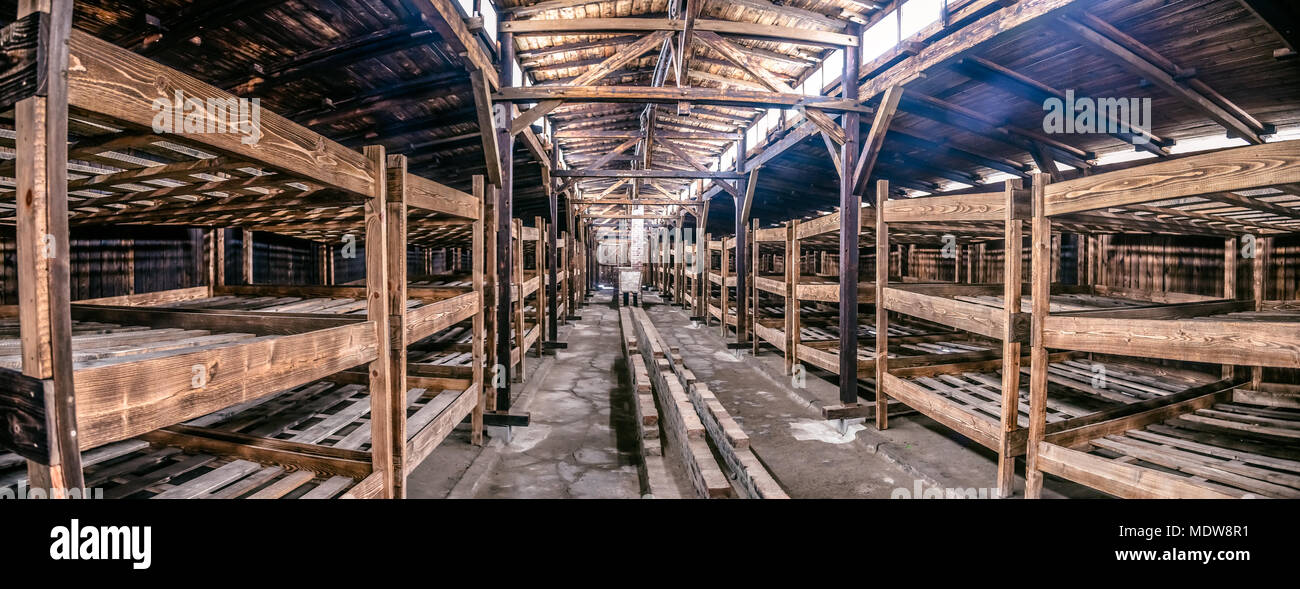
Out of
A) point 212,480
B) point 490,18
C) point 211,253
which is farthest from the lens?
point 211,253

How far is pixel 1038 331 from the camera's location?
10.0 feet

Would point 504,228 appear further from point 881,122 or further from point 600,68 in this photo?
point 881,122

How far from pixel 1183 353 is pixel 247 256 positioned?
998 centimetres

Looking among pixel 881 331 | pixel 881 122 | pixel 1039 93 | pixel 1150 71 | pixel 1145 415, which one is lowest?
pixel 1145 415

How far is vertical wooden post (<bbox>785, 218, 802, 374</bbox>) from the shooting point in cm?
671

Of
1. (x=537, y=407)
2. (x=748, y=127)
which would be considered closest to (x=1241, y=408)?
(x=537, y=407)

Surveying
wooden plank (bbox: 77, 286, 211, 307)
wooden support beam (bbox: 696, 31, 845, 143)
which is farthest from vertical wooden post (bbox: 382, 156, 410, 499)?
wooden support beam (bbox: 696, 31, 845, 143)

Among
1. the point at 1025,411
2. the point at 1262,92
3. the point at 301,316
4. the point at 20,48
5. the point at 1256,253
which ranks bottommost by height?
the point at 1025,411

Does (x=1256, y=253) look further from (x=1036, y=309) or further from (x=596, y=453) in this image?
(x=596, y=453)

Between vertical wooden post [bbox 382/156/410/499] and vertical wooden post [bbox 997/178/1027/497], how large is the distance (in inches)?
159

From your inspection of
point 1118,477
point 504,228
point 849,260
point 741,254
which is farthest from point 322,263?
point 1118,477

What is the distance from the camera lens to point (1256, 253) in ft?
15.9

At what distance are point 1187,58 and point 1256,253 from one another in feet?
8.09
